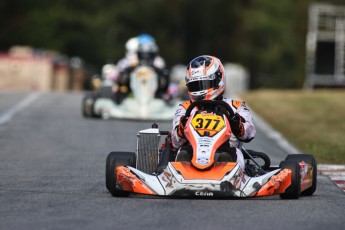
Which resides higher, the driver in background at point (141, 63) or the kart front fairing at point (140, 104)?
the driver in background at point (141, 63)

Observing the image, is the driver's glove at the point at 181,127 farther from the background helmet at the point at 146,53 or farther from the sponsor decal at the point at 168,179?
the background helmet at the point at 146,53

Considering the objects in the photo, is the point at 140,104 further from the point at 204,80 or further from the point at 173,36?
the point at 173,36

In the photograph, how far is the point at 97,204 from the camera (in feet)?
32.0

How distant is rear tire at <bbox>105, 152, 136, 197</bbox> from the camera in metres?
10.4

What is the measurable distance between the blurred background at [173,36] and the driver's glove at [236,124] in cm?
3085

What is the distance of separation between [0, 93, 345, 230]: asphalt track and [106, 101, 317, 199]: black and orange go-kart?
0.36 ft

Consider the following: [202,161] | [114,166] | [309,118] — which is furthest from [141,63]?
[202,161]

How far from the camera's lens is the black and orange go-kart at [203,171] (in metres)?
10.1

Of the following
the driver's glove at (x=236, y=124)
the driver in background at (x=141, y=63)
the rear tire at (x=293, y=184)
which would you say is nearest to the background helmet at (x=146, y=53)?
the driver in background at (x=141, y=63)

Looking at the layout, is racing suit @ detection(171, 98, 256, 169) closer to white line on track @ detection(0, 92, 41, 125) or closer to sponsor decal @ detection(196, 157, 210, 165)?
sponsor decal @ detection(196, 157, 210, 165)

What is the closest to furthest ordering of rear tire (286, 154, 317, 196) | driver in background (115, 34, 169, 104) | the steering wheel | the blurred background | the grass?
the steering wheel → rear tire (286, 154, 317, 196) → the grass → driver in background (115, 34, 169, 104) → the blurred background

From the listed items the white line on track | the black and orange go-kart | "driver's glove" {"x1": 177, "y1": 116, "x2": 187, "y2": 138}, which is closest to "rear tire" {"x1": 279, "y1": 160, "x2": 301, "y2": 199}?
the black and orange go-kart

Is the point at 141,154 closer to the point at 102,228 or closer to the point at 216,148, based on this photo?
the point at 216,148

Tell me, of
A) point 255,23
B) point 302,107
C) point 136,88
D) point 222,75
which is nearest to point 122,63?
point 136,88
